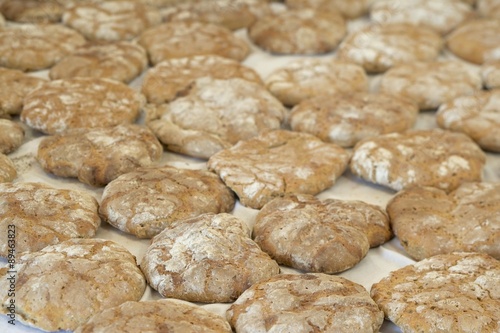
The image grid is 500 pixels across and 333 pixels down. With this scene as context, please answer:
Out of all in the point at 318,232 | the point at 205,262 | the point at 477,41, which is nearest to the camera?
the point at 205,262

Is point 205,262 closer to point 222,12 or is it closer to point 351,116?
Answer: point 351,116

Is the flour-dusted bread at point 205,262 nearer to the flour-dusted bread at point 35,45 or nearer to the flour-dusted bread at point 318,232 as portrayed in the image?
the flour-dusted bread at point 318,232

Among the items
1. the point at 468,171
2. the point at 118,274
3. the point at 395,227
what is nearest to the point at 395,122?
the point at 468,171

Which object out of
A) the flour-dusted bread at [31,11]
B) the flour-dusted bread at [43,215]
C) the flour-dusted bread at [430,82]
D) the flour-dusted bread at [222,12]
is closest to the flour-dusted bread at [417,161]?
the flour-dusted bread at [430,82]

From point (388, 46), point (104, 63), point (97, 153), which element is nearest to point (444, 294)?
point (97, 153)

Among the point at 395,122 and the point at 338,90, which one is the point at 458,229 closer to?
the point at 395,122

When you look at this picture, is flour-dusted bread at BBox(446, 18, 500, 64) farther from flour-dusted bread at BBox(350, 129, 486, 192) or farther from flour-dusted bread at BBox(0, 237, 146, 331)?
flour-dusted bread at BBox(0, 237, 146, 331)

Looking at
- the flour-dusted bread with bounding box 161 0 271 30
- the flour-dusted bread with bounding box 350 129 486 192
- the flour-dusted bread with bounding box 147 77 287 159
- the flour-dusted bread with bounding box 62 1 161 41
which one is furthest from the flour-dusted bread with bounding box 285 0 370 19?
the flour-dusted bread with bounding box 350 129 486 192
